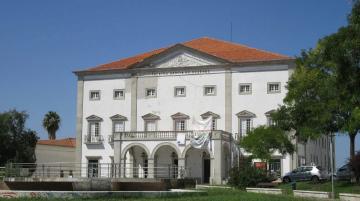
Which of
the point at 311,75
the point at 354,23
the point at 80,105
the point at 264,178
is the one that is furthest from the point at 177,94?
the point at 354,23

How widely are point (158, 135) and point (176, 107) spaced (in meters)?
4.09

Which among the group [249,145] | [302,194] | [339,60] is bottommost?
[302,194]

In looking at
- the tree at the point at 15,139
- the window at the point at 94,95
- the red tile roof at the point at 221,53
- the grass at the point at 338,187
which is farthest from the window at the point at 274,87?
A: the tree at the point at 15,139

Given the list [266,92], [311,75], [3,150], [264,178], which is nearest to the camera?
[264,178]

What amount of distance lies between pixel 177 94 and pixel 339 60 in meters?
27.5

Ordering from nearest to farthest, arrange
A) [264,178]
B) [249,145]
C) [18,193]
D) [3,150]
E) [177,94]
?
[18,193] → [264,178] → [249,145] → [177,94] → [3,150]

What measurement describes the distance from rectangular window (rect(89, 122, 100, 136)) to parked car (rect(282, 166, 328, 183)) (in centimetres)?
1821

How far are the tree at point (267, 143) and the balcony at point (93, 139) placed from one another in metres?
14.7

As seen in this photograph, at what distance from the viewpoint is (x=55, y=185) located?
876 inches

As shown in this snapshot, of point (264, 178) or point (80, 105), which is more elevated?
point (80, 105)

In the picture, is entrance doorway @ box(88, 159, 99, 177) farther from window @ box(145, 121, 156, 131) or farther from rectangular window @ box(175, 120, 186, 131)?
rectangular window @ box(175, 120, 186, 131)

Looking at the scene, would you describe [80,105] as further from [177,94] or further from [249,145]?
[249,145]

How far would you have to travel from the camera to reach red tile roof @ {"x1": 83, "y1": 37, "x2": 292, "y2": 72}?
156 feet

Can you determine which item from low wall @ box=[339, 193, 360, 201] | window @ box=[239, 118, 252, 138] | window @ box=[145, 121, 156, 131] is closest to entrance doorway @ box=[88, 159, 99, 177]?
window @ box=[145, 121, 156, 131]
